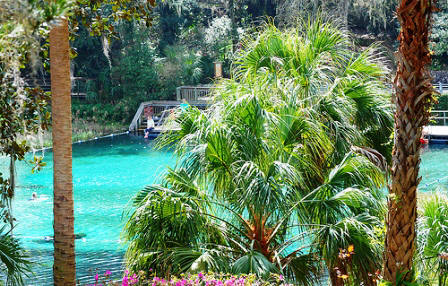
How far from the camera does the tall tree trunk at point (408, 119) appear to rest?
13.5ft

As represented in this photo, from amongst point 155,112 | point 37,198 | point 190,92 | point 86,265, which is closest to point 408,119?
point 86,265

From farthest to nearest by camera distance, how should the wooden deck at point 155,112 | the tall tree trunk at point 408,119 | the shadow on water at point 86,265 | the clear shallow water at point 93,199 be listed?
the wooden deck at point 155,112 < the clear shallow water at point 93,199 < the shadow on water at point 86,265 < the tall tree trunk at point 408,119

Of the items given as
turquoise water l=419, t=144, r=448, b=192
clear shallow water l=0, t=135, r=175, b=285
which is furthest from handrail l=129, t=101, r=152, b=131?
turquoise water l=419, t=144, r=448, b=192

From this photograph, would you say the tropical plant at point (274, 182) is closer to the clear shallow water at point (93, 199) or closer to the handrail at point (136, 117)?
the clear shallow water at point (93, 199)

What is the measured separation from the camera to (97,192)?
16391 millimetres

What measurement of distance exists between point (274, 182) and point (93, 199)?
11.3 m

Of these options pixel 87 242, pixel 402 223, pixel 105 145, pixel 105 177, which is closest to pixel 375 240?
pixel 402 223

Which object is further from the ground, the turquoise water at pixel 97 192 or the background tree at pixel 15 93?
the background tree at pixel 15 93

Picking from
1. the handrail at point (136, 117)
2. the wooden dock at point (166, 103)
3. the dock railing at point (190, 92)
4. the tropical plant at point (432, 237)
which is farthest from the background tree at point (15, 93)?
the dock railing at point (190, 92)

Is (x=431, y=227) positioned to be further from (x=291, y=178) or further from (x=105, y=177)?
(x=105, y=177)

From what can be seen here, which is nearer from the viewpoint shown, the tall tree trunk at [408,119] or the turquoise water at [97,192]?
the tall tree trunk at [408,119]

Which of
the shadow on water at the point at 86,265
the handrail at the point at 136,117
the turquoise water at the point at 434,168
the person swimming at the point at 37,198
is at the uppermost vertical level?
the handrail at the point at 136,117

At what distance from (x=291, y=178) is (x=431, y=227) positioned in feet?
4.26

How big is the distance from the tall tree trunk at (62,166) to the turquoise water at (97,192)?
138 cm
